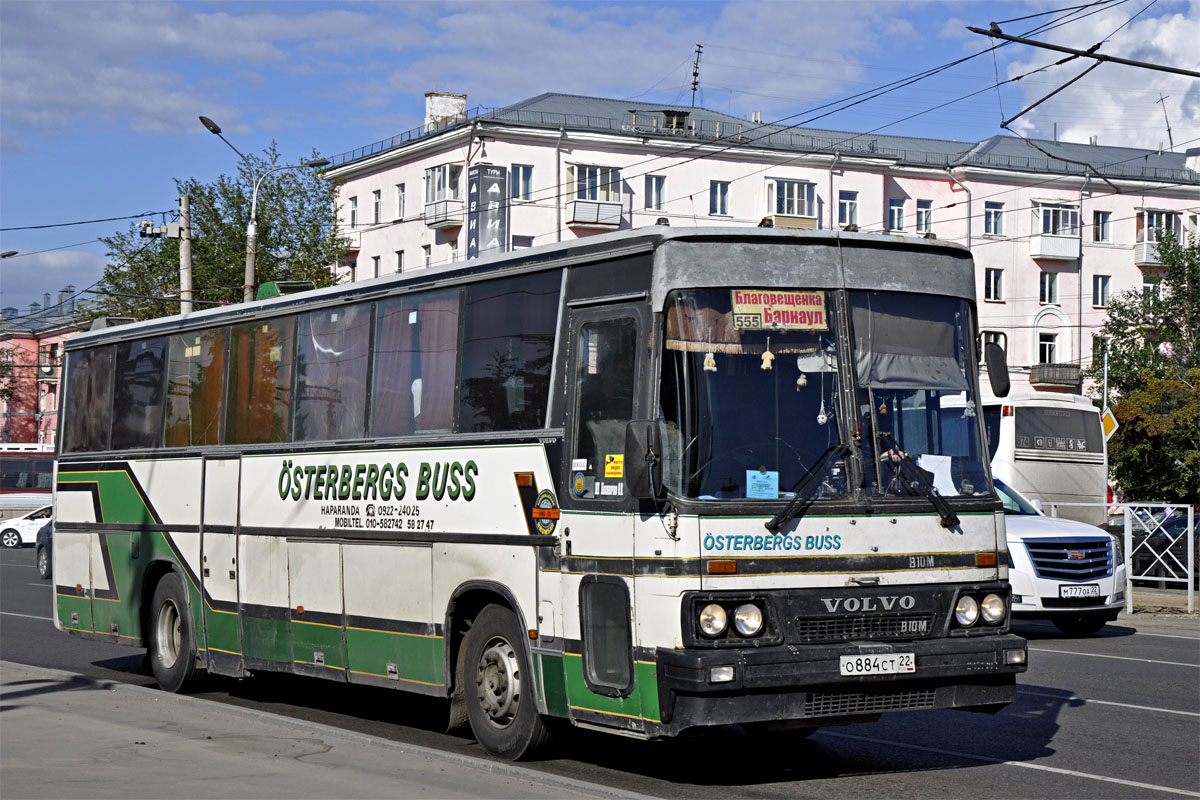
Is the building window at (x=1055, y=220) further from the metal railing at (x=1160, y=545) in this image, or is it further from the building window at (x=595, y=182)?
the metal railing at (x=1160, y=545)

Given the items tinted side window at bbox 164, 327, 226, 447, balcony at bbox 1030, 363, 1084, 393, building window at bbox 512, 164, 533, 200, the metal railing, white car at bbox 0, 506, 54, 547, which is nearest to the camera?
tinted side window at bbox 164, 327, 226, 447

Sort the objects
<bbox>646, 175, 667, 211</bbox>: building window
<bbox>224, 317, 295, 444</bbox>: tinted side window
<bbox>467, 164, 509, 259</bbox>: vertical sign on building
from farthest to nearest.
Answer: <bbox>646, 175, 667, 211</bbox>: building window < <bbox>467, 164, 509, 259</bbox>: vertical sign on building < <bbox>224, 317, 295, 444</bbox>: tinted side window

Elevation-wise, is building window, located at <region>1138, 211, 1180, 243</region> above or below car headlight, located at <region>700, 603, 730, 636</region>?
above

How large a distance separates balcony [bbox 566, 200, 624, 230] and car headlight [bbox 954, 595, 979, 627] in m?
55.1

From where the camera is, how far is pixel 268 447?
13.2 metres

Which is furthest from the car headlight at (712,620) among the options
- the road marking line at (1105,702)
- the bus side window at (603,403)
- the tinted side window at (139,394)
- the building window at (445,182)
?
the building window at (445,182)

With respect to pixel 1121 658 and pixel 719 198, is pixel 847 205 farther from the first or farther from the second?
pixel 1121 658

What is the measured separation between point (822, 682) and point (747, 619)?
1.78 ft

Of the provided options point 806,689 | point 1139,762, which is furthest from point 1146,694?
point 806,689

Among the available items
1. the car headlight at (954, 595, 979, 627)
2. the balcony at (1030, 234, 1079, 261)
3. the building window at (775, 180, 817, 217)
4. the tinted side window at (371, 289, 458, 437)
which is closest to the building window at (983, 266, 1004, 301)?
the balcony at (1030, 234, 1079, 261)

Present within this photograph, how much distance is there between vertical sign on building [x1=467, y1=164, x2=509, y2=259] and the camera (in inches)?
2475

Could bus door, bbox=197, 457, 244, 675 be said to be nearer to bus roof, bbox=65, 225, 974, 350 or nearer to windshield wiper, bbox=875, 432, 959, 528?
bus roof, bbox=65, 225, 974, 350

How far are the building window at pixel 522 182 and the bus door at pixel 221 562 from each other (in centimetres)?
5079

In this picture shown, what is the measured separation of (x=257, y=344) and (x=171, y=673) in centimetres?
336
